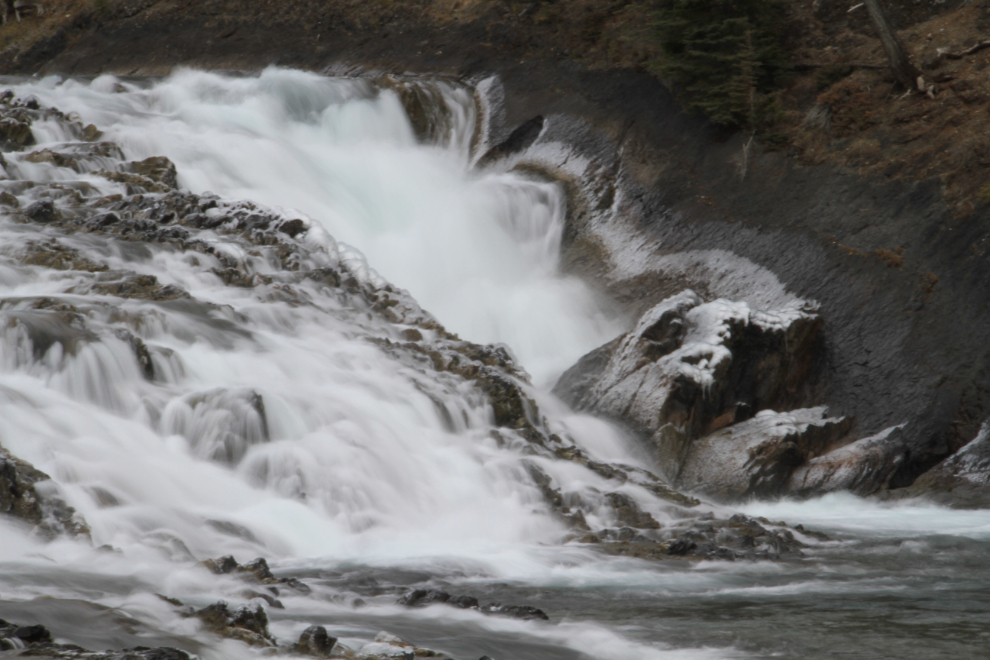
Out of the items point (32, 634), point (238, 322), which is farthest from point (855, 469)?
point (32, 634)

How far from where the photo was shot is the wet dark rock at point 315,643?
415 cm

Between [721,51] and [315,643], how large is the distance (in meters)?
13.5

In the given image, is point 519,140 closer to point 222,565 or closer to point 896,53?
point 896,53

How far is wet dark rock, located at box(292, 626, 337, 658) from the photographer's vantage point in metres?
4.15

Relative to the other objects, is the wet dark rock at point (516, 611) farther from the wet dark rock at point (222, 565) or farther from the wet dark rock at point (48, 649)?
the wet dark rock at point (48, 649)

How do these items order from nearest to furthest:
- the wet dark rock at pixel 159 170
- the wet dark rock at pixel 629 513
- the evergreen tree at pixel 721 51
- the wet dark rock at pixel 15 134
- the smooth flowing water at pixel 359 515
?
the smooth flowing water at pixel 359 515, the wet dark rock at pixel 629 513, the wet dark rock at pixel 159 170, the wet dark rock at pixel 15 134, the evergreen tree at pixel 721 51

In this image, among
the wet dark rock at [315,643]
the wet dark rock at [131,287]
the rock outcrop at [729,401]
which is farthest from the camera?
the rock outcrop at [729,401]

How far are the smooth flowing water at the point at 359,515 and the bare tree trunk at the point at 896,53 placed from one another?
6210mm

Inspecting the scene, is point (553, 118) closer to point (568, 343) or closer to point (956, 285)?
point (568, 343)

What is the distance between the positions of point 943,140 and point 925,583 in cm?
889

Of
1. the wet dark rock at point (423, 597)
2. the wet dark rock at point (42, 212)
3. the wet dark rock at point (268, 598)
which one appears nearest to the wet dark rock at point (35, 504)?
the wet dark rock at point (268, 598)

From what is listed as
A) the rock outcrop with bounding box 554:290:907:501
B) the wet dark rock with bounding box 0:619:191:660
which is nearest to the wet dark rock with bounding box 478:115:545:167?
the rock outcrop with bounding box 554:290:907:501

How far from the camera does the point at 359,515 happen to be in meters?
7.77

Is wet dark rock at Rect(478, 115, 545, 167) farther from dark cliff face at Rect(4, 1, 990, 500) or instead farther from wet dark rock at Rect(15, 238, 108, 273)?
wet dark rock at Rect(15, 238, 108, 273)
